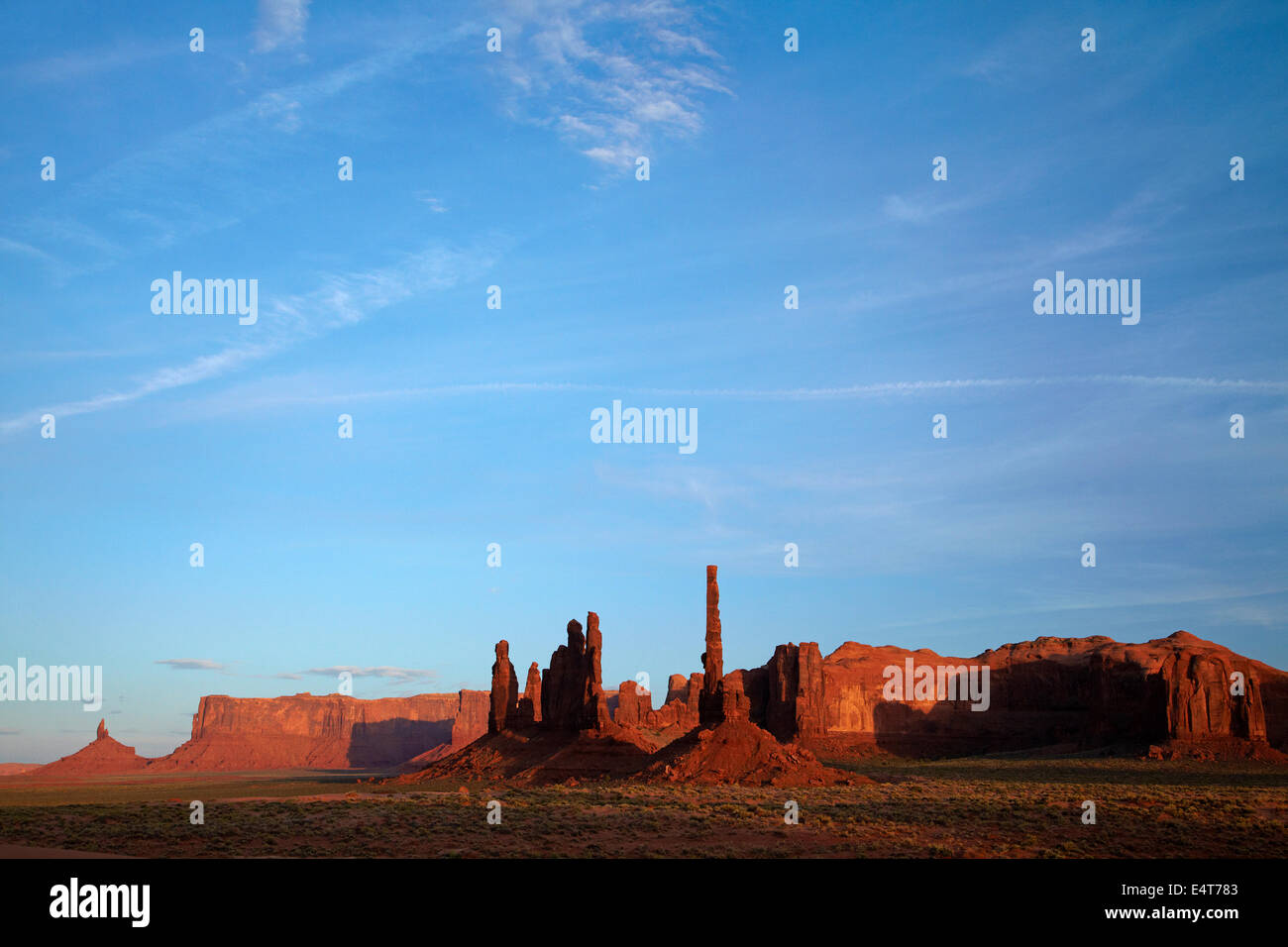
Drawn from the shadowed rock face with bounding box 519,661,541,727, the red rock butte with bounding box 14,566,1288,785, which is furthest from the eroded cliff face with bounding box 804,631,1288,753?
the shadowed rock face with bounding box 519,661,541,727

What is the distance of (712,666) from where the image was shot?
75938 millimetres

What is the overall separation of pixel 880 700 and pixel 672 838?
13281 cm

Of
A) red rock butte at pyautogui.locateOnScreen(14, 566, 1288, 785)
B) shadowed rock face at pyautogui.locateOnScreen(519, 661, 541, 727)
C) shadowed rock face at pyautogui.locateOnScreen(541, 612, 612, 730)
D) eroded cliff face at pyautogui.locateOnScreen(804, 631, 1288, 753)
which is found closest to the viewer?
red rock butte at pyautogui.locateOnScreen(14, 566, 1288, 785)

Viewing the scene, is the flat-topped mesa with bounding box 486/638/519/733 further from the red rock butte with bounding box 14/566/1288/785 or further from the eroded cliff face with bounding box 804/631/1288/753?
the eroded cliff face with bounding box 804/631/1288/753

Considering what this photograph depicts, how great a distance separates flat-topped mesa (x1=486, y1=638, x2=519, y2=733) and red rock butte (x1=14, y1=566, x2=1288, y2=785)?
15cm

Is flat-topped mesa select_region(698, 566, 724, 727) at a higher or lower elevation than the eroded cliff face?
higher

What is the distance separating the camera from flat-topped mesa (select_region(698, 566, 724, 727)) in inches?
2864

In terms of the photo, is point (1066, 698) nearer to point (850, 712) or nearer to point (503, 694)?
point (850, 712)

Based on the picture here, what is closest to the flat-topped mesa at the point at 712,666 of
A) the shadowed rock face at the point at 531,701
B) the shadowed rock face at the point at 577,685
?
the shadowed rock face at the point at 577,685

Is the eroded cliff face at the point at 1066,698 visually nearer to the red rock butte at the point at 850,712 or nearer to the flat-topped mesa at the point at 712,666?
the red rock butte at the point at 850,712

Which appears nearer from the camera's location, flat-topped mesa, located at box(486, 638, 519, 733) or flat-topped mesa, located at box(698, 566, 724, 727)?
flat-topped mesa, located at box(698, 566, 724, 727)
